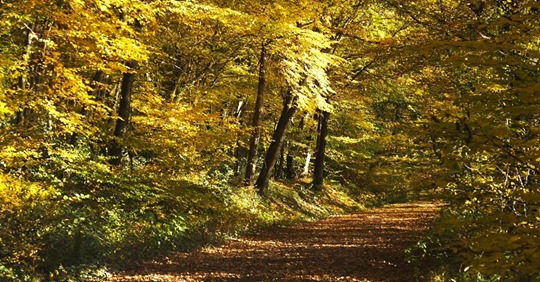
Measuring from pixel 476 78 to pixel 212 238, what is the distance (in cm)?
744

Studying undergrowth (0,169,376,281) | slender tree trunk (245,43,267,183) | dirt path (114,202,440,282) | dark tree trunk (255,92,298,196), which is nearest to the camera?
undergrowth (0,169,376,281)

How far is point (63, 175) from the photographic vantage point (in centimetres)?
1185

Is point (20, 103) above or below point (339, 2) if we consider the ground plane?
below

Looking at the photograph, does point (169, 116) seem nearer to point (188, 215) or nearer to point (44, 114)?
point (188, 215)

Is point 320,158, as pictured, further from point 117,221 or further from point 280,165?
point 117,221

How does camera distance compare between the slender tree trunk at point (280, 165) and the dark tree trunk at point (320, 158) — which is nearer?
the dark tree trunk at point (320, 158)

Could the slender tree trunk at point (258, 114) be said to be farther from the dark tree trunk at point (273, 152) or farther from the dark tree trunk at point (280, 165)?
the dark tree trunk at point (280, 165)

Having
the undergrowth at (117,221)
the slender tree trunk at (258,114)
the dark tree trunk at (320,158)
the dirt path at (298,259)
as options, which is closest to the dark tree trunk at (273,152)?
the undergrowth at (117,221)

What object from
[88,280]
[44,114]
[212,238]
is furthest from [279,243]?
[44,114]

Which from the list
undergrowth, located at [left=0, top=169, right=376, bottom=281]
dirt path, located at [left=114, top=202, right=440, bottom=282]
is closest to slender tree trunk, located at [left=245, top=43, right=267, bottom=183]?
undergrowth, located at [left=0, top=169, right=376, bottom=281]

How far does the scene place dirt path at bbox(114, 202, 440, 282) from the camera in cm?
877

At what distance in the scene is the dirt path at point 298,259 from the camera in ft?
28.8

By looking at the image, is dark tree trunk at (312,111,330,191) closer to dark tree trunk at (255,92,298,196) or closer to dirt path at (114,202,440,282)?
dark tree trunk at (255,92,298,196)

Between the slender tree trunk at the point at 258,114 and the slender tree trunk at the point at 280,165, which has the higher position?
the slender tree trunk at the point at 258,114
